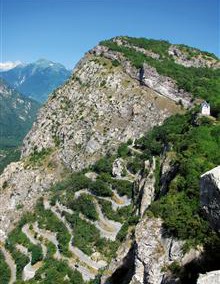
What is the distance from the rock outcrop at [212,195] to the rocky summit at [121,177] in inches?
3.0

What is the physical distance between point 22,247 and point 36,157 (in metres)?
45.6

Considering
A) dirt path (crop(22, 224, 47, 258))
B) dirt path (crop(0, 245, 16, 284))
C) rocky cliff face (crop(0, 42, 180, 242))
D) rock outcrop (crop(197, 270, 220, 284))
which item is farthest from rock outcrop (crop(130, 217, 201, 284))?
rocky cliff face (crop(0, 42, 180, 242))

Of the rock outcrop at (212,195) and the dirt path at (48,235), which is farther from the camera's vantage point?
the dirt path at (48,235)

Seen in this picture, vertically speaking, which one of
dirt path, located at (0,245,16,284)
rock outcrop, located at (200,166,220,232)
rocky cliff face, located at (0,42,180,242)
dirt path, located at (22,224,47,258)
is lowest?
dirt path, located at (0,245,16,284)

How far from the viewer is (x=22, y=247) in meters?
98.8

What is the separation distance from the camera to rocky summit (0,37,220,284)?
44844 millimetres

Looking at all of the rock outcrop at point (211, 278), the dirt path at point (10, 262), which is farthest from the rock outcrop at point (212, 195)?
the dirt path at point (10, 262)

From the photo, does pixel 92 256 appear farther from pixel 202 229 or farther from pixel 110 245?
pixel 202 229

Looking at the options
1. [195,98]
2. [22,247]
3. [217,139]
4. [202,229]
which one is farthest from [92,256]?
[195,98]

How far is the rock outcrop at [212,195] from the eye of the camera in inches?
884

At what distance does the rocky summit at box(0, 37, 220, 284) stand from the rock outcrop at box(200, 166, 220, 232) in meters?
0.08

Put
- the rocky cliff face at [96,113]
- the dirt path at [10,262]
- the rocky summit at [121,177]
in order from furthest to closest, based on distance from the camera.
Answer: the rocky cliff face at [96,113]
the dirt path at [10,262]
the rocky summit at [121,177]

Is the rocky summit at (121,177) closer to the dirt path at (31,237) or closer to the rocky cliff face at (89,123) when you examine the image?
the dirt path at (31,237)

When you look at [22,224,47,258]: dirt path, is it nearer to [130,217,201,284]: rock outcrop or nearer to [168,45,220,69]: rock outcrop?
[130,217,201,284]: rock outcrop
